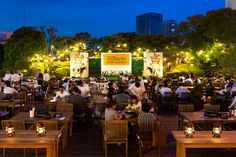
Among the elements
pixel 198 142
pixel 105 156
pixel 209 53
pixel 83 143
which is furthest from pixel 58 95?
pixel 209 53

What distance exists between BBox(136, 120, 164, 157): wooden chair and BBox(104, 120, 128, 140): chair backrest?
0.99 feet

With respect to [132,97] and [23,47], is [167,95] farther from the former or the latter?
[23,47]

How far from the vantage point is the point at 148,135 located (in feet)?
26.1

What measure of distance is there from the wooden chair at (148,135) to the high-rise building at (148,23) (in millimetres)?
115891

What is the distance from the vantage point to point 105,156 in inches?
309

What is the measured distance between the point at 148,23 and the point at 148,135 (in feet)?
387

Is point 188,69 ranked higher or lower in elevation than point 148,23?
lower

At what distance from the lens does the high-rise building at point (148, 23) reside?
406 ft

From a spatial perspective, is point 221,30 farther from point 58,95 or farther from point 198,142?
point 198,142

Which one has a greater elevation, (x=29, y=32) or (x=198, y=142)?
(x=29, y=32)

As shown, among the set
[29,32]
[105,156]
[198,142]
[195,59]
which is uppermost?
[29,32]

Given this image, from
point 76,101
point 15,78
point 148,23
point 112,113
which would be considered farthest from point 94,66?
point 148,23

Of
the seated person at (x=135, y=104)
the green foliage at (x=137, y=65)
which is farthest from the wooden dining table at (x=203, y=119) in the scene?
the green foliage at (x=137, y=65)

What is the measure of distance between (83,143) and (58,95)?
3.26m
